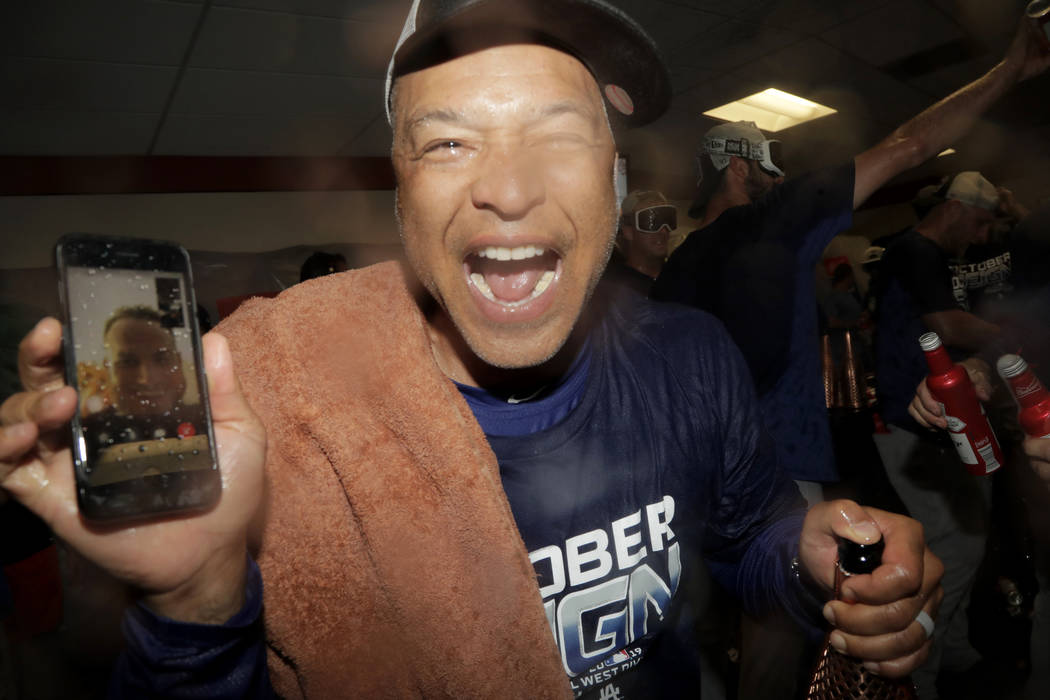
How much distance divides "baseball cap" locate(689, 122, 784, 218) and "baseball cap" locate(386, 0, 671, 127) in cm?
Result: 181

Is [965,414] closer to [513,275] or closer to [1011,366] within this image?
[1011,366]

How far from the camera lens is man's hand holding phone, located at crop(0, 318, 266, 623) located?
2.19 ft

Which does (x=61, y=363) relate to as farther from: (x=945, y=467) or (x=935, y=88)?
(x=935, y=88)

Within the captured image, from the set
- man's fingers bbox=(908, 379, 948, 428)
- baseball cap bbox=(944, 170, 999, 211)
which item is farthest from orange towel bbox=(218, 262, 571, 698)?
baseball cap bbox=(944, 170, 999, 211)

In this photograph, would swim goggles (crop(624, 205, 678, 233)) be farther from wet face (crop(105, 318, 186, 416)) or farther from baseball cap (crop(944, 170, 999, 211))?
wet face (crop(105, 318, 186, 416))

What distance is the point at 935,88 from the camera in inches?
257

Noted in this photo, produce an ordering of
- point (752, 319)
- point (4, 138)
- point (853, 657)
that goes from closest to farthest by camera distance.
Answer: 1. point (853, 657)
2. point (752, 319)
3. point (4, 138)

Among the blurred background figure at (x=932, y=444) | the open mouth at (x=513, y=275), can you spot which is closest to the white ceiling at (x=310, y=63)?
the blurred background figure at (x=932, y=444)

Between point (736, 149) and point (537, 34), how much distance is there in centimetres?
201

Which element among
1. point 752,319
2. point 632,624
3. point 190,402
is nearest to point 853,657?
point 632,624

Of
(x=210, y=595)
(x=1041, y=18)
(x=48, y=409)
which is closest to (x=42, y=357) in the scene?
(x=48, y=409)

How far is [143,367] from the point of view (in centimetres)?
75

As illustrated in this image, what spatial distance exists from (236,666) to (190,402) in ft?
1.25

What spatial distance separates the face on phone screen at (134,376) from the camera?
0.70 m
